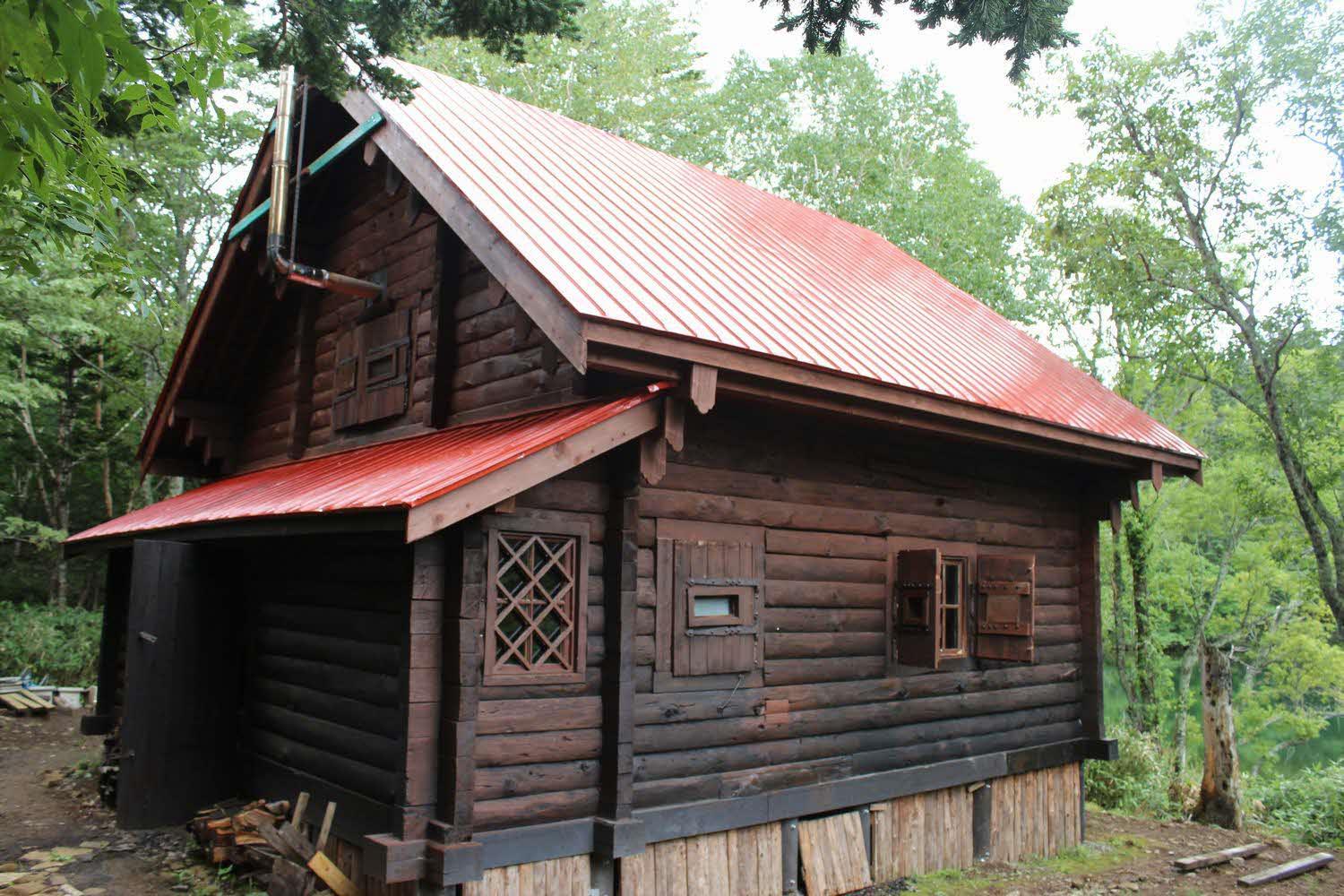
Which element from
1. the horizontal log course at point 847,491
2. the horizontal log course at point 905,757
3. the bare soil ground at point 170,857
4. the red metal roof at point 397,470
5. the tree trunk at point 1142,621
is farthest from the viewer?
the tree trunk at point 1142,621

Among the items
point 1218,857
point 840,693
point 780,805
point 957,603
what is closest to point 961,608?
point 957,603

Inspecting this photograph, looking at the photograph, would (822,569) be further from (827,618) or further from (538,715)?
(538,715)

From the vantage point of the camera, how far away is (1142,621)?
22719mm

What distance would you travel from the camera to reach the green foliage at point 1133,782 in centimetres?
1318

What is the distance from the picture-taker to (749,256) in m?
9.62

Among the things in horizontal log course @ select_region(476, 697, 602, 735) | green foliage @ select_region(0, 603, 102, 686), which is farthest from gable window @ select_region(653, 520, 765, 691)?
green foliage @ select_region(0, 603, 102, 686)

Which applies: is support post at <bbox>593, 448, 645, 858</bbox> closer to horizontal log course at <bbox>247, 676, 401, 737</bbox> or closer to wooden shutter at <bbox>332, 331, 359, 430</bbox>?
horizontal log course at <bbox>247, 676, 401, 737</bbox>

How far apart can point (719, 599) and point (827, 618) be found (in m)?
1.21

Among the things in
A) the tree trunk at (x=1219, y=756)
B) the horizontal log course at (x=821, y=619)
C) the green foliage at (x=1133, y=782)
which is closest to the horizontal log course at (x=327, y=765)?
the horizontal log course at (x=821, y=619)

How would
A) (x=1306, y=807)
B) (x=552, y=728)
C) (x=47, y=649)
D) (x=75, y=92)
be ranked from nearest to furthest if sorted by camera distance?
(x=75, y=92) < (x=552, y=728) < (x=1306, y=807) < (x=47, y=649)

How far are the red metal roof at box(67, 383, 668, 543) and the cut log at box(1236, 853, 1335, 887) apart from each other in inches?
313

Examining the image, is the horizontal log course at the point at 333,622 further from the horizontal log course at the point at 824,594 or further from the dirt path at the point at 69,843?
the horizontal log course at the point at 824,594

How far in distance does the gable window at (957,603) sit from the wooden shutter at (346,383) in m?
5.02

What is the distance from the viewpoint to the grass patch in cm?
873
